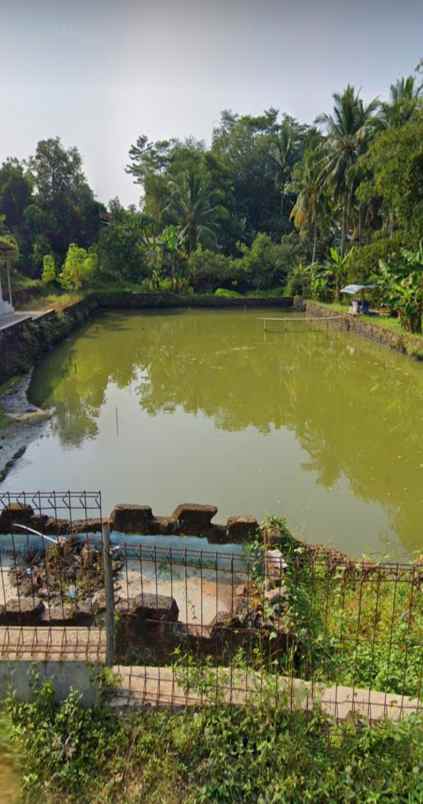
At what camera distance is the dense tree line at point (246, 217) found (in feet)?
A: 71.9

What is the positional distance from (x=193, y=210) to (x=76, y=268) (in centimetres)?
795

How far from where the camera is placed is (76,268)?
2809 centimetres

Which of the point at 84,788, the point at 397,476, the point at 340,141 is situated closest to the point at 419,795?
the point at 84,788

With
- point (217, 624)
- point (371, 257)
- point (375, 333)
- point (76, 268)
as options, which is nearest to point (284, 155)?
point (76, 268)

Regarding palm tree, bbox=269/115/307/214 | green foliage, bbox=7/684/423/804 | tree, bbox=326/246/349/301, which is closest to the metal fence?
green foliage, bbox=7/684/423/804

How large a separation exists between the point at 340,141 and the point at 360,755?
2700cm

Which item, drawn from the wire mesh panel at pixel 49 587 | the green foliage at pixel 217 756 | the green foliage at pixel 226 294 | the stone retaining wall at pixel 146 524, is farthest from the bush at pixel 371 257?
the green foliage at pixel 217 756

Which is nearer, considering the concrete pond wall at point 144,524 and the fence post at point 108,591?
the fence post at point 108,591

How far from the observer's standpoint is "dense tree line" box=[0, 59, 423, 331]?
71.9ft

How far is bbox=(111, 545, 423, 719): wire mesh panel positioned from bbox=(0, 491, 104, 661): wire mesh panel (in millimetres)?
268

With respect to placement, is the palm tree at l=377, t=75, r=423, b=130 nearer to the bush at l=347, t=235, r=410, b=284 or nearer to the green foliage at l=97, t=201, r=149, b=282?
the bush at l=347, t=235, r=410, b=284

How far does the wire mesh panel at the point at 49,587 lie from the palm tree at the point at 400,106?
20.9 meters

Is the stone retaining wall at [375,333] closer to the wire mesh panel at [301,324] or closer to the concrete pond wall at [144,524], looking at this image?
the wire mesh panel at [301,324]

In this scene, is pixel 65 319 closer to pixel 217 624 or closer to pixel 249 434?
pixel 249 434
